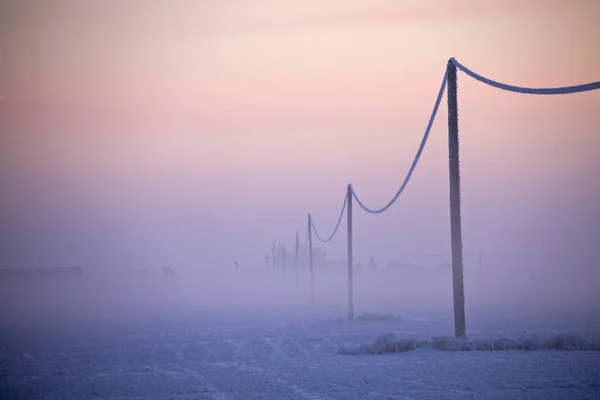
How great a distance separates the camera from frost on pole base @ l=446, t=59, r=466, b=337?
1742 centimetres

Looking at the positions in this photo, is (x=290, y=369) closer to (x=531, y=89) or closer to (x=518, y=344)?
(x=518, y=344)

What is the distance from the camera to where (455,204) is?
17.4 m

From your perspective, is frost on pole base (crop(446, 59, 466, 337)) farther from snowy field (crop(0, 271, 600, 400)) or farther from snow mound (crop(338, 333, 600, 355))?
snowy field (crop(0, 271, 600, 400))

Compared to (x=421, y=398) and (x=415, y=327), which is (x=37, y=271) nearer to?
(x=415, y=327)

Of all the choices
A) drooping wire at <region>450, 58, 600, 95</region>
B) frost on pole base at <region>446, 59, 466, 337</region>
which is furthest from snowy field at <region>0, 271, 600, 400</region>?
drooping wire at <region>450, 58, 600, 95</region>

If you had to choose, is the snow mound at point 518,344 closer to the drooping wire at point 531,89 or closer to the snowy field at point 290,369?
the snowy field at point 290,369

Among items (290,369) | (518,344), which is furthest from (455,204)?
(290,369)

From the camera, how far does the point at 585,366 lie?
12.9 m

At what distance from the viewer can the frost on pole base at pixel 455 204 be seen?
17422 mm

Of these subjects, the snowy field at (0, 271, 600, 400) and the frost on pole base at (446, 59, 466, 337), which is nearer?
the snowy field at (0, 271, 600, 400)

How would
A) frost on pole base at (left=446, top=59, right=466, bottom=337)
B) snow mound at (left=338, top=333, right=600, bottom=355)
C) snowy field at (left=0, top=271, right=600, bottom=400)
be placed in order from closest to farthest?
snowy field at (left=0, top=271, right=600, bottom=400) → snow mound at (left=338, top=333, right=600, bottom=355) → frost on pole base at (left=446, top=59, right=466, bottom=337)

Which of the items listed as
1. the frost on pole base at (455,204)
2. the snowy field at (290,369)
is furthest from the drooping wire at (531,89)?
the snowy field at (290,369)

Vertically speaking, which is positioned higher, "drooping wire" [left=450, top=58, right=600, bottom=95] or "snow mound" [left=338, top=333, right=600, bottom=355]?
"drooping wire" [left=450, top=58, right=600, bottom=95]

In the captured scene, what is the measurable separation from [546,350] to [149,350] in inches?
456
